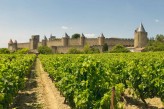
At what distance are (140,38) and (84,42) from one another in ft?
74.6

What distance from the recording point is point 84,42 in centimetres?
9969

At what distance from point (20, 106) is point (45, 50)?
257 ft

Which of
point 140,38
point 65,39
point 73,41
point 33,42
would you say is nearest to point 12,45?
point 33,42

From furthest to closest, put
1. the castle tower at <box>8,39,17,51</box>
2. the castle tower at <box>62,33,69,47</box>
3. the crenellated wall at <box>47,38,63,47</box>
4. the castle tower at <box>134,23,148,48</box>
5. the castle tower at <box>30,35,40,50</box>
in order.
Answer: the castle tower at <box>8,39,17,51</box>
the castle tower at <box>30,35,40,50</box>
the crenellated wall at <box>47,38,63,47</box>
the castle tower at <box>62,33,69,47</box>
the castle tower at <box>134,23,148,48</box>

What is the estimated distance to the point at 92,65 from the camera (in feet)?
27.0

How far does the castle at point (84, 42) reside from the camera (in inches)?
3250

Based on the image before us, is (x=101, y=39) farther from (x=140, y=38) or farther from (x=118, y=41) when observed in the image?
(x=140, y=38)

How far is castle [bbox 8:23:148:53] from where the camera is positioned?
82562 millimetres

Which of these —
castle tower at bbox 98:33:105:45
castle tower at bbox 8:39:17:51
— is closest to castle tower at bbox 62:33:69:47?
castle tower at bbox 98:33:105:45

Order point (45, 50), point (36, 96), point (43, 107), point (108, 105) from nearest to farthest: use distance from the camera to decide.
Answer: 1. point (108, 105)
2. point (43, 107)
3. point (36, 96)
4. point (45, 50)

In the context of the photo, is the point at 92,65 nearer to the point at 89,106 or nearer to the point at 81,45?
the point at 89,106

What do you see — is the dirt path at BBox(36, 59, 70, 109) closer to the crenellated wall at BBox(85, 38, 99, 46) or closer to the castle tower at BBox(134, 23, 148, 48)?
the castle tower at BBox(134, 23, 148, 48)

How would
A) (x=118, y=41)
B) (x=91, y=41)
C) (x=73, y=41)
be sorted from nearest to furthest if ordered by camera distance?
(x=91, y=41) < (x=118, y=41) < (x=73, y=41)

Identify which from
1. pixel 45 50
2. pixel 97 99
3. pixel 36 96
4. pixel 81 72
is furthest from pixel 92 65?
pixel 45 50
